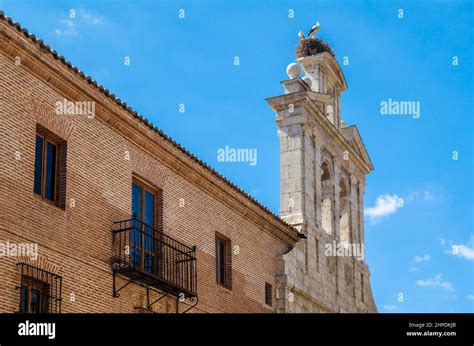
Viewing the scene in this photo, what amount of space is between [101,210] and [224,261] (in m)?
5.21

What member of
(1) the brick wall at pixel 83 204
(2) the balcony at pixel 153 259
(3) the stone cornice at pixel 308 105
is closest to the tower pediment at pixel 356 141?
(3) the stone cornice at pixel 308 105

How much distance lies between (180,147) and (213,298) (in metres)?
3.30

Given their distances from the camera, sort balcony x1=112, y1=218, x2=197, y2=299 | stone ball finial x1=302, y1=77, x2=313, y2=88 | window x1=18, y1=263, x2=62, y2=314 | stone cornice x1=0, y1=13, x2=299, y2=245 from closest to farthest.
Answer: window x1=18, y1=263, x2=62, y2=314, stone cornice x1=0, y1=13, x2=299, y2=245, balcony x1=112, y1=218, x2=197, y2=299, stone ball finial x1=302, y1=77, x2=313, y2=88

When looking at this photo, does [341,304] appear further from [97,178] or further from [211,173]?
[97,178]

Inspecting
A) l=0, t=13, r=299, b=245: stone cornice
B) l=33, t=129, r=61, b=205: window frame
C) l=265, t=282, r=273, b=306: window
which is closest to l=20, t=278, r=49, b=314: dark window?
l=33, t=129, r=61, b=205: window frame

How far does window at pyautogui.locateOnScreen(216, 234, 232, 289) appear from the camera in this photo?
22281 millimetres

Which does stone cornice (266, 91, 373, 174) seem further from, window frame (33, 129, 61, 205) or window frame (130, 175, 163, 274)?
window frame (33, 129, 61, 205)

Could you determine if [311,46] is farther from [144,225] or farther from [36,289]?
[36,289]

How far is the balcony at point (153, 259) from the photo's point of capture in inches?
715

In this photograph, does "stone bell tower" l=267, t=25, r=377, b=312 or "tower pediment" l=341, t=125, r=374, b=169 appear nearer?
"stone bell tower" l=267, t=25, r=377, b=312

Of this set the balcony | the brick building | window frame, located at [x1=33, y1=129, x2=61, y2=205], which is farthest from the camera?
the balcony

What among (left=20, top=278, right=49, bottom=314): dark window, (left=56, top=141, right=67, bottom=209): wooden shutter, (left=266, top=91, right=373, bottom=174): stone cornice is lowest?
(left=20, top=278, right=49, bottom=314): dark window

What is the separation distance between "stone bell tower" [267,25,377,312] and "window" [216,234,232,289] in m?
2.43

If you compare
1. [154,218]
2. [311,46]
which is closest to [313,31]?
[311,46]
